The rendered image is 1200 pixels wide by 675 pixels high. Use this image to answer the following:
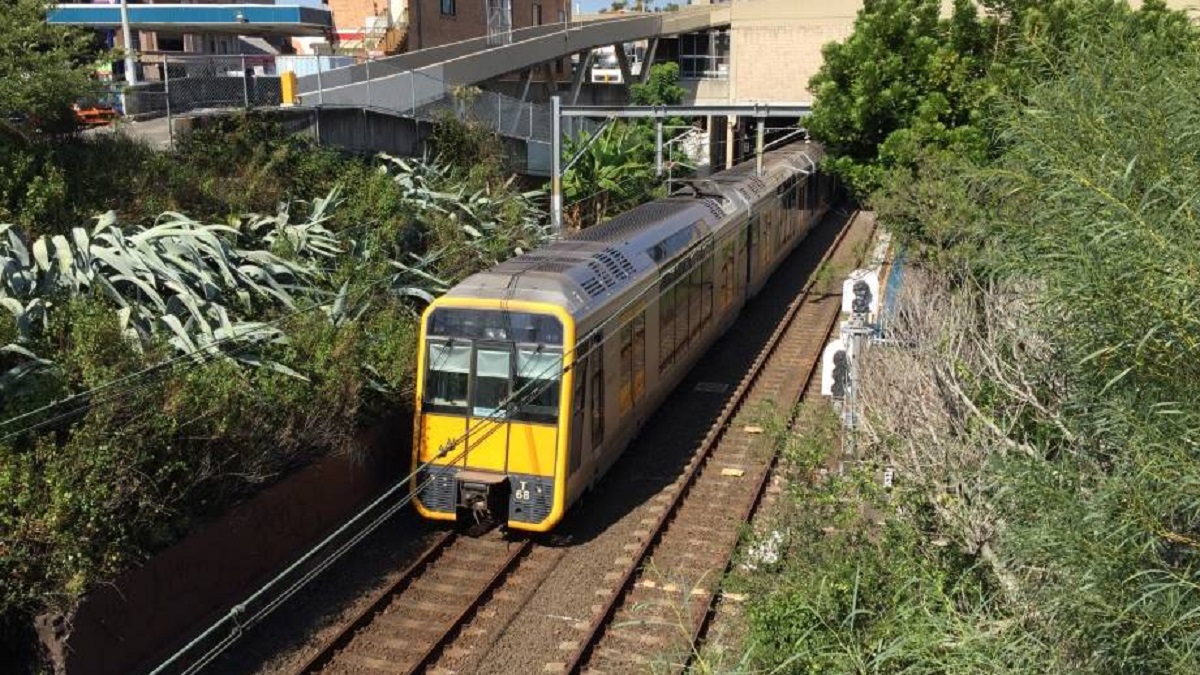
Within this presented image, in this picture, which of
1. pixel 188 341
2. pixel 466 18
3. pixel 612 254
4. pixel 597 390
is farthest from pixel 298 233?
pixel 466 18

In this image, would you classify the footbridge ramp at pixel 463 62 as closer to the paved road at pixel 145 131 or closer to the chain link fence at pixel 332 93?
the chain link fence at pixel 332 93

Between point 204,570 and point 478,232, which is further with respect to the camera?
point 478,232

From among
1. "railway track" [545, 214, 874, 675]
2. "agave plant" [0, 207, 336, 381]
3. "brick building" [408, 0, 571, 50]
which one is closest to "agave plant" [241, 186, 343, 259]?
"agave plant" [0, 207, 336, 381]

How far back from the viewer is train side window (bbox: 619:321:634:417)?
14.3m

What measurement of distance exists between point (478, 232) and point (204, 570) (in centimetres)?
1121

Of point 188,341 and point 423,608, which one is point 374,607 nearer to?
point 423,608

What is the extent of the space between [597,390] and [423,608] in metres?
3.49

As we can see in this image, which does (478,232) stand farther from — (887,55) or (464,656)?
(464,656)

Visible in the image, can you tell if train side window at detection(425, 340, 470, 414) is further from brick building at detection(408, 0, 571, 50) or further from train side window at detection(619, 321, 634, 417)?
brick building at detection(408, 0, 571, 50)

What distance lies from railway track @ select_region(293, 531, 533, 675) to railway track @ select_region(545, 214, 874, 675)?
1.31 meters

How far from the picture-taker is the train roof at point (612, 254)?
42.2ft

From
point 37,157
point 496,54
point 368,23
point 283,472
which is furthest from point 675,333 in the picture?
point 368,23

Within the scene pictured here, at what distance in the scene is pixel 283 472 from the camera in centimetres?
1250

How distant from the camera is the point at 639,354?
15141 mm
